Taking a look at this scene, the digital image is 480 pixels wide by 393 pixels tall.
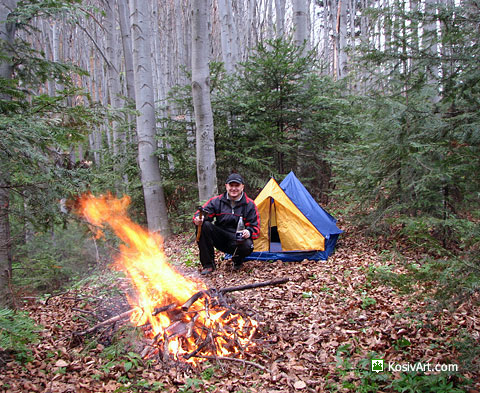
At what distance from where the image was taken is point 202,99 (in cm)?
665

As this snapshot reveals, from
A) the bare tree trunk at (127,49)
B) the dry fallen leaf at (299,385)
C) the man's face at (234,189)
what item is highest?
the bare tree trunk at (127,49)

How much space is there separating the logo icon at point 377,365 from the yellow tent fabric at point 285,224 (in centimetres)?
291

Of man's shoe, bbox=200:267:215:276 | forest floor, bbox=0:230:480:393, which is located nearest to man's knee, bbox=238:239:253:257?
man's shoe, bbox=200:267:215:276

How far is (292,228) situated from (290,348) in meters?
2.83

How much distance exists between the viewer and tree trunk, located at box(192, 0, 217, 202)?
647 cm

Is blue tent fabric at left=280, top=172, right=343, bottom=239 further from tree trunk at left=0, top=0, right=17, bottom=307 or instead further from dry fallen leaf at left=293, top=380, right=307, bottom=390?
tree trunk at left=0, top=0, right=17, bottom=307

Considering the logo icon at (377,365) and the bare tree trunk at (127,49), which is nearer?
the logo icon at (377,365)

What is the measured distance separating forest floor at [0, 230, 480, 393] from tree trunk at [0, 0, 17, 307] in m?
0.51

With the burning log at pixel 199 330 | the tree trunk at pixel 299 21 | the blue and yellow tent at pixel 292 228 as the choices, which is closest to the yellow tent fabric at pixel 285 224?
the blue and yellow tent at pixel 292 228

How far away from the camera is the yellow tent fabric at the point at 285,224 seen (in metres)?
5.61

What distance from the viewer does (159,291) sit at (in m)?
3.70

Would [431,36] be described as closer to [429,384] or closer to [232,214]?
[232,214]

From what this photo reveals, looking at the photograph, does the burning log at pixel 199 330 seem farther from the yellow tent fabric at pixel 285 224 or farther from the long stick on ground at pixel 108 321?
the yellow tent fabric at pixel 285 224

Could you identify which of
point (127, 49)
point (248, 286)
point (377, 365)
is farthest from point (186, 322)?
point (127, 49)
